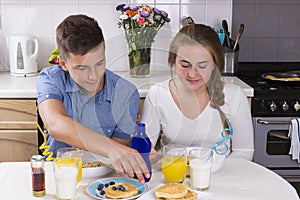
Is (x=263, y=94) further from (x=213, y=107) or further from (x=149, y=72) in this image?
(x=149, y=72)

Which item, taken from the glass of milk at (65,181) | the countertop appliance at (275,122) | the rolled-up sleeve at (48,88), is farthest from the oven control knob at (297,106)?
the glass of milk at (65,181)

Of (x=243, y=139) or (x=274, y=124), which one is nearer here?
(x=243, y=139)

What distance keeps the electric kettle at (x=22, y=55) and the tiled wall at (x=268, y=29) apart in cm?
132

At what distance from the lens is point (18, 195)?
1.50 meters

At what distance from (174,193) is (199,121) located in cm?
52

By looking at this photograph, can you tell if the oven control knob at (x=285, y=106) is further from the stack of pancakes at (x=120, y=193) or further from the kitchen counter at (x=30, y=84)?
the stack of pancakes at (x=120, y=193)

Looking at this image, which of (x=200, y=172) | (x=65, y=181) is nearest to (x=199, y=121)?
(x=200, y=172)

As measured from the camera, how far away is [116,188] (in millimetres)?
1518

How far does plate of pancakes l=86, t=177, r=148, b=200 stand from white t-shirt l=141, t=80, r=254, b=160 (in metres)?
0.34

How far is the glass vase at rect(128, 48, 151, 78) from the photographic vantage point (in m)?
2.00

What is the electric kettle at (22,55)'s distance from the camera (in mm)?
2936

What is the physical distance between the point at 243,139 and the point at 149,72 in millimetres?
500

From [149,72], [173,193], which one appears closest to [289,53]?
[149,72]

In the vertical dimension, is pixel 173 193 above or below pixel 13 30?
below
